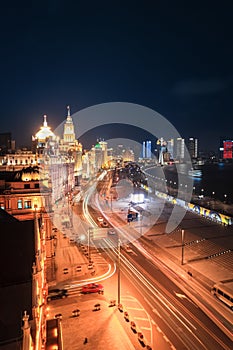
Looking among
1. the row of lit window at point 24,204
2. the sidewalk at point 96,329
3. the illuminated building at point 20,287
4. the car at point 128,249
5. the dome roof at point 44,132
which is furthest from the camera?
the dome roof at point 44,132

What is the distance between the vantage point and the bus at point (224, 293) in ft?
66.3

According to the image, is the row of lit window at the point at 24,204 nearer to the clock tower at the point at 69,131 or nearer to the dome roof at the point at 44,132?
the dome roof at the point at 44,132

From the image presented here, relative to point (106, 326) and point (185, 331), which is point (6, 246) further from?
point (185, 331)

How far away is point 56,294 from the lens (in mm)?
22359

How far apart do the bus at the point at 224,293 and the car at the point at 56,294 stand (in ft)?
44.2

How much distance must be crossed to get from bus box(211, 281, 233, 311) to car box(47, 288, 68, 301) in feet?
44.2

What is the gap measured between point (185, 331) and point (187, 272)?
30.2 ft

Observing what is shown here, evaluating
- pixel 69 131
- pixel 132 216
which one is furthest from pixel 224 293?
pixel 69 131

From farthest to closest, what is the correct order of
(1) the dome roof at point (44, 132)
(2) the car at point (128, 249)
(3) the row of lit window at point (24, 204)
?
(1) the dome roof at point (44, 132), (3) the row of lit window at point (24, 204), (2) the car at point (128, 249)

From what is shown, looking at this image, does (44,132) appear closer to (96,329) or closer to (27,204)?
(27,204)

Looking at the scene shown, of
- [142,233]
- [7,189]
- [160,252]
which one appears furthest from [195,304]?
[7,189]

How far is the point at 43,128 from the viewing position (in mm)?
102625

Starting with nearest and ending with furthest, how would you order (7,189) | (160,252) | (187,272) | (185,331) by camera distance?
(185,331) < (187,272) < (160,252) < (7,189)

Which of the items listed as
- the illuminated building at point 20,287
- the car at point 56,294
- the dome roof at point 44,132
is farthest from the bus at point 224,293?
the dome roof at point 44,132
